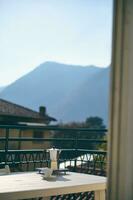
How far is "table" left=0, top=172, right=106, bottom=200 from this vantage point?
1.95 metres

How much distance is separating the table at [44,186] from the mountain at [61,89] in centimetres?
4400

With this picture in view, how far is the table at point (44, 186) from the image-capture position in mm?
1949

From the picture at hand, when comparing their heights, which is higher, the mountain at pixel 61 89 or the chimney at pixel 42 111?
the mountain at pixel 61 89

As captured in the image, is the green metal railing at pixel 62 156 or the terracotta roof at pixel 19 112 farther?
the terracotta roof at pixel 19 112

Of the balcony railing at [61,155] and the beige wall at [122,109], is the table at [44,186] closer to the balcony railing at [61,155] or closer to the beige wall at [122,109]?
the beige wall at [122,109]

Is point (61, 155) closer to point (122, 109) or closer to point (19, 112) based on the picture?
point (122, 109)

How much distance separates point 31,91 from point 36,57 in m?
27.0

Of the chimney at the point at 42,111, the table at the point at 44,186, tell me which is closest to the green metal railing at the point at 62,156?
the table at the point at 44,186

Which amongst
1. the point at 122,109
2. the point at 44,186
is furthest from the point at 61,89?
the point at 122,109

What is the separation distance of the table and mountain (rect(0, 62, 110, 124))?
144 feet

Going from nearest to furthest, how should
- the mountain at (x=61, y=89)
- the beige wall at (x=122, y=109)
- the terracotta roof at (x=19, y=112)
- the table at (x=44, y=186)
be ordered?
1. the beige wall at (x=122, y=109)
2. the table at (x=44, y=186)
3. the terracotta roof at (x=19, y=112)
4. the mountain at (x=61, y=89)

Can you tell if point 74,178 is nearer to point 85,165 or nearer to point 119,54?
point 119,54

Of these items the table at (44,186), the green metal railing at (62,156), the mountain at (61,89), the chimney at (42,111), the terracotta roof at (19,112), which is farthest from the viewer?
the mountain at (61,89)

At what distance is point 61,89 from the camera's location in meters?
60.6
